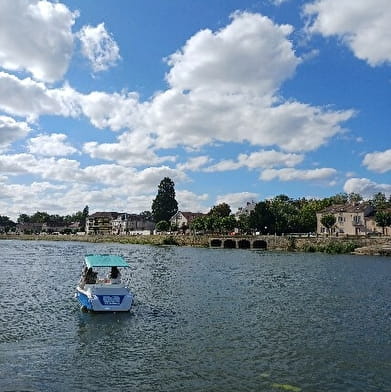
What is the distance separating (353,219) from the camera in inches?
5719

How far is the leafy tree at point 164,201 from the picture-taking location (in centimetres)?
19312

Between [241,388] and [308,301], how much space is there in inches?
884

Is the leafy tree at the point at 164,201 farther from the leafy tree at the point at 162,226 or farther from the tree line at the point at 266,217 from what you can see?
the leafy tree at the point at 162,226

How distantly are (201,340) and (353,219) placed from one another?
13083 centimetres

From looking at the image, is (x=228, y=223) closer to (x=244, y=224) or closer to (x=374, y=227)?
(x=244, y=224)

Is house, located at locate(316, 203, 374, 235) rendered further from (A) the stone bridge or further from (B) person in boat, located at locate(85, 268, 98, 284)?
(B) person in boat, located at locate(85, 268, 98, 284)

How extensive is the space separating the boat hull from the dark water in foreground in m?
0.61

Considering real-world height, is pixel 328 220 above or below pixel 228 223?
below

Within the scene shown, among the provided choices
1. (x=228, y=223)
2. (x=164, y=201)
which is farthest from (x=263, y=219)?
(x=164, y=201)

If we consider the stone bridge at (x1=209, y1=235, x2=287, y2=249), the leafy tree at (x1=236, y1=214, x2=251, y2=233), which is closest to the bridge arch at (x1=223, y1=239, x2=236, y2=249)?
the stone bridge at (x1=209, y1=235, x2=287, y2=249)

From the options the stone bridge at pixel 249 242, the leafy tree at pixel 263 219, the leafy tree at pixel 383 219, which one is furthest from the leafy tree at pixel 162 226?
the leafy tree at pixel 383 219

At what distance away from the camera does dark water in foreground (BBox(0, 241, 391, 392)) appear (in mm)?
17797

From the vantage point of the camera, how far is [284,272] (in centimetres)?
6209

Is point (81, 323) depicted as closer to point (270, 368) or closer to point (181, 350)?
point (181, 350)
